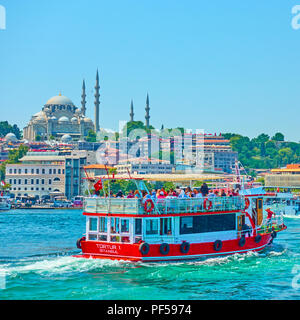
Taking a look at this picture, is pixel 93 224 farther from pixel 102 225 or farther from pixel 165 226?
pixel 165 226

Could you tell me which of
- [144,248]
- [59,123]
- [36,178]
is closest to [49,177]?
[36,178]

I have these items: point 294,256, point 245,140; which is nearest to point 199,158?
point 245,140

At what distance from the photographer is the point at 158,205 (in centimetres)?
2366

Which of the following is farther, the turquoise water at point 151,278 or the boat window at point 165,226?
the boat window at point 165,226

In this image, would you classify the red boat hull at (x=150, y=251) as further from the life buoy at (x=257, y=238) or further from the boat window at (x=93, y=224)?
the life buoy at (x=257, y=238)

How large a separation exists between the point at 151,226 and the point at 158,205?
759 millimetres

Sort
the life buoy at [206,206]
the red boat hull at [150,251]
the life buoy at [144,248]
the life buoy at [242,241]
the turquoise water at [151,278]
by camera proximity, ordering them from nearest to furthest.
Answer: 1. the turquoise water at [151,278]
2. the life buoy at [144,248]
3. the red boat hull at [150,251]
4. the life buoy at [206,206]
5. the life buoy at [242,241]

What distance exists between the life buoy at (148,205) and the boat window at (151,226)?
40 centimetres

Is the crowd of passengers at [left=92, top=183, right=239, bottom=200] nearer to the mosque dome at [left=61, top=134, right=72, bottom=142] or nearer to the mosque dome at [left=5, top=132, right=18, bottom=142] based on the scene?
the mosque dome at [left=61, top=134, right=72, bottom=142]

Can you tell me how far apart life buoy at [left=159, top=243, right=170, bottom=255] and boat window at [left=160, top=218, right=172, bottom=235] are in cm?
52

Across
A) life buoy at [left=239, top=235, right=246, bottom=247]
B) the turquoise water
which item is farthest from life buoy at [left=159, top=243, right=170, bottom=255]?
life buoy at [left=239, top=235, right=246, bottom=247]

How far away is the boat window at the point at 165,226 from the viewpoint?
23.6 meters

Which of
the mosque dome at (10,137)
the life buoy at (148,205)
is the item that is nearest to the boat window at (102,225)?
the life buoy at (148,205)
